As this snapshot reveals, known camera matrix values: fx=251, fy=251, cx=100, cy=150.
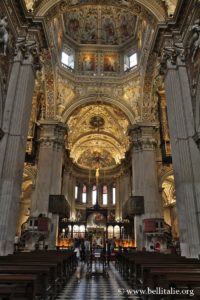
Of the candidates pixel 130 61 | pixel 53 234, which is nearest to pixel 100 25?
pixel 130 61

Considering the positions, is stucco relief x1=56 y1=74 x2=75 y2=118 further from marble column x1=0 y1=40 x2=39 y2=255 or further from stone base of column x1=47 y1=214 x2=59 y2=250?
marble column x1=0 y1=40 x2=39 y2=255

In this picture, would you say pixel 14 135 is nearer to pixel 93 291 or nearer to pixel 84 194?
pixel 93 291

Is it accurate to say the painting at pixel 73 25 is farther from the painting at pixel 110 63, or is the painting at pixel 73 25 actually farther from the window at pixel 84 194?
the window at pixel 84 194

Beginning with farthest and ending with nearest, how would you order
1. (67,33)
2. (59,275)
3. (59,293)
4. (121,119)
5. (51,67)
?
(121,119) → (67,33) → (51,67) → (59,275) → (59,293)

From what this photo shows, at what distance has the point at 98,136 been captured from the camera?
29.8 m

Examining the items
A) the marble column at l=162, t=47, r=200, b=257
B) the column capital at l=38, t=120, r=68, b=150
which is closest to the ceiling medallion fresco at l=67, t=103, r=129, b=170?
the column capital at l=38, t=120, r=68, b=150

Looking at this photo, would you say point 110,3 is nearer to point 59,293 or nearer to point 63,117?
point 63,117

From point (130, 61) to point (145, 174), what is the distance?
1025 cm

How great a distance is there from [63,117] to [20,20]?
9834mm

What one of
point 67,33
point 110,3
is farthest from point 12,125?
point 67,33

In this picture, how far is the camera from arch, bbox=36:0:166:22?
11000 millimetres

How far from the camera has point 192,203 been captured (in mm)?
8086

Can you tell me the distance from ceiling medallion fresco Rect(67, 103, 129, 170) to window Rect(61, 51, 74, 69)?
12.3ft

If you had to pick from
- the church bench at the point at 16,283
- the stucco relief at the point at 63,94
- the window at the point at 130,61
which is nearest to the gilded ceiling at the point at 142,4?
the stucco relief at the point at 63,94
